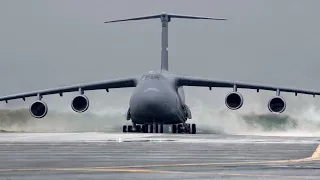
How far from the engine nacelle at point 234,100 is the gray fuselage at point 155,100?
7.92 ft

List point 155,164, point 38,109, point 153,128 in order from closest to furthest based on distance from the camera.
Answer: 1. point 155,164
2. point 38,109
3. point 153,128

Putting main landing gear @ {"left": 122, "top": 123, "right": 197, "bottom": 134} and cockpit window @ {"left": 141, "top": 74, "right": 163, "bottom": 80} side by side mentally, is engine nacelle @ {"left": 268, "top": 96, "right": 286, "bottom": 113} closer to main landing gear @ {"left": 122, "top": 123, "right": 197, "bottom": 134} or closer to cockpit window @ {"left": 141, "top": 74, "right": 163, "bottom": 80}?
main landing gear @ {"left": 122, "top": 123, "right": 197, "bottom": 134}

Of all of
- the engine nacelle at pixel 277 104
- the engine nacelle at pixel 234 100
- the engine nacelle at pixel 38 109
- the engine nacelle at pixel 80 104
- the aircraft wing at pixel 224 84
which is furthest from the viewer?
the aircraft wing at pixel 224 84

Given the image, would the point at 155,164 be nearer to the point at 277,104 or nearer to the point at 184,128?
the point at 277,104

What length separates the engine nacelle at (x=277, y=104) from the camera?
36312 mm

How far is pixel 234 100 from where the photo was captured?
37.0m

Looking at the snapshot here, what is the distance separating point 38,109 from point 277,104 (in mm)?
11087

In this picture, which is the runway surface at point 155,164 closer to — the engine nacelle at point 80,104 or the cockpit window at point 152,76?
the cockpit window at point 152,76

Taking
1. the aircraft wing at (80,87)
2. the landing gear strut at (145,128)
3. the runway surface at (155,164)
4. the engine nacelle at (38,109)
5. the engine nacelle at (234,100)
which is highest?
the aircraft wing at (80,87)

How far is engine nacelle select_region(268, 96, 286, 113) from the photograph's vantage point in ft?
119

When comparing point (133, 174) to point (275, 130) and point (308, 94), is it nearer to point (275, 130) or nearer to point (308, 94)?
point (275, 130)

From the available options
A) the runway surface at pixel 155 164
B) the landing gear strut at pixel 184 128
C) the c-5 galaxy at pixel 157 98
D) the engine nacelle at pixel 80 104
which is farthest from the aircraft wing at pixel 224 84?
the runway surface at pixel 155 164

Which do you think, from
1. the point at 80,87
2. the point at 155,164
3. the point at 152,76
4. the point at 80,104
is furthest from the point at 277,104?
the point at 155,164

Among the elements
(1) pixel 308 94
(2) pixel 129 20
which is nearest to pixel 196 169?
(1) pixel 308 94
